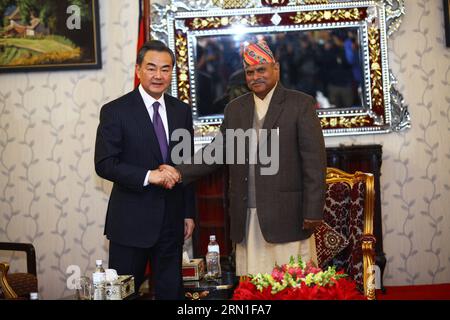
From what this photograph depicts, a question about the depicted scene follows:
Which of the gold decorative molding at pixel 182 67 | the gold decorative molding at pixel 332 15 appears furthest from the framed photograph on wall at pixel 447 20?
the gold decorative molding at pixel 182 67

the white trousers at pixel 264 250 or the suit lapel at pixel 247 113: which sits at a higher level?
the suit lapel at pixel 247 113

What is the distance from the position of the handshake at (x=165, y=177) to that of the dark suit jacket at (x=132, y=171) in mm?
46

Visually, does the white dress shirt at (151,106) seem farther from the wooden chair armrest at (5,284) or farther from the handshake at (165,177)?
the wooden chair armrest at (5,284)

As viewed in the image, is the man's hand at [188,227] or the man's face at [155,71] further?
the man's hand at [188,227]

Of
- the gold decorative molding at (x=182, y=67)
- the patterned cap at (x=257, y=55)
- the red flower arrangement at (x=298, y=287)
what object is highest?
the gold decorative molding at (x=182, y=67)

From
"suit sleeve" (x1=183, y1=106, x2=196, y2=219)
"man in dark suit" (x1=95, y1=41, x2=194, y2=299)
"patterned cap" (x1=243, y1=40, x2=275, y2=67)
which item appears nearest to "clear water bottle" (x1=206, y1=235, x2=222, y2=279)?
"man in dark suit" (x1=95, y1=41, x2=194, y2=299)

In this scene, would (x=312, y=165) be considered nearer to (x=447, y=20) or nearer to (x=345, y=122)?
(x=345, y=122)

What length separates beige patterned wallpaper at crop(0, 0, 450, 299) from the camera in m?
5.11

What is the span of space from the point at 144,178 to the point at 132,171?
7 centimetres

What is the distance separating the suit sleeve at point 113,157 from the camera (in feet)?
10.5

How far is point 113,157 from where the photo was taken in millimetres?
3260

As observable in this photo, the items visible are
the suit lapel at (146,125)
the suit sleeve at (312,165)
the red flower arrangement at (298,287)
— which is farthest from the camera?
the suit lapel at (146,125)

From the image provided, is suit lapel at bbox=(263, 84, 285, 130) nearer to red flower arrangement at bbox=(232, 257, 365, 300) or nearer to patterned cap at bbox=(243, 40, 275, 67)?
patterned cap at bbox=(243, 40, 275, 67)

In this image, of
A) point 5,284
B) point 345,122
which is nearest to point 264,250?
point 5,284
